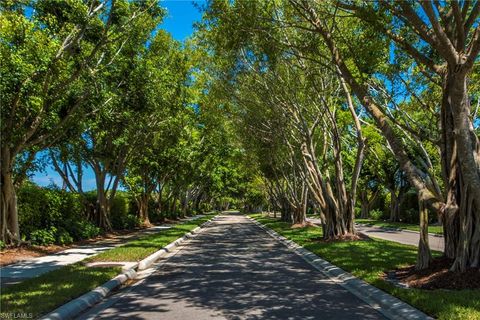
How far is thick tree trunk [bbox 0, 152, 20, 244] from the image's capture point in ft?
49.2

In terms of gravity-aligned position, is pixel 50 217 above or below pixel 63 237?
above

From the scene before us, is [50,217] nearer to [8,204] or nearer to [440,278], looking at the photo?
[8,204]

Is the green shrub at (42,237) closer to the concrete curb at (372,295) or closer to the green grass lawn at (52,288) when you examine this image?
the green grass lawn at (52,288)

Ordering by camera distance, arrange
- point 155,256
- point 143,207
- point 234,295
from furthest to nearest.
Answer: point 143,207
point 155,256
point 234,295

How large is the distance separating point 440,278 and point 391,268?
A: 253cm

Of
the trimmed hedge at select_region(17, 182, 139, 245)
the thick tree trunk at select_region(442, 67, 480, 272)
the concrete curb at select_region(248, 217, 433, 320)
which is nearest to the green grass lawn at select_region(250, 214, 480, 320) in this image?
the concrete curb at select_region(248, 217, 433, 320)

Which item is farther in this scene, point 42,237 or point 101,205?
point 101,205

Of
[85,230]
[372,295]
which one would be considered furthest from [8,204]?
[372,295]

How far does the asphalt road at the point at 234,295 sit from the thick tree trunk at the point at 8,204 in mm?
5064

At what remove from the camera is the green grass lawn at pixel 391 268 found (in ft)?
22.6

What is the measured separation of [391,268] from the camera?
11.5 m

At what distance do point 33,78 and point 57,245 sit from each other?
257 inches

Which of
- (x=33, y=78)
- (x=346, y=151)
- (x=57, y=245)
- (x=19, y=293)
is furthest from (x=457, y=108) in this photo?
(x=346, y=151)

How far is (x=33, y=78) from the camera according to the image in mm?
13961
